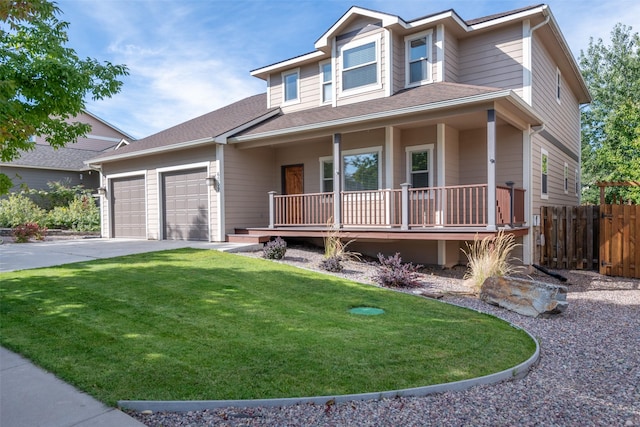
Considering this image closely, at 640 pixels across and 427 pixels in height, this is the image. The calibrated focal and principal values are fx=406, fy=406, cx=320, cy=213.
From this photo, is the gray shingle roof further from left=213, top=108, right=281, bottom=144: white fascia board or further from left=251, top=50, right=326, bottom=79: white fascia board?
left=251, top=50, right=326, bottom=79: white fascia board

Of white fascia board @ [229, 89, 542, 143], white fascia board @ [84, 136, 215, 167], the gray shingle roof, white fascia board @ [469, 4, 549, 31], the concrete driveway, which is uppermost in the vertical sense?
white fascia board @ [469, 4, 549, 31]

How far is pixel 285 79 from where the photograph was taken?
13.9m

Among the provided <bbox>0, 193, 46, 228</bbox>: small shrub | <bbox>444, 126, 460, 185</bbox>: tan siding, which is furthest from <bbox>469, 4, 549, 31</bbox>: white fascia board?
<bbox>0, 193, 46, 228</bbox>: small shrub

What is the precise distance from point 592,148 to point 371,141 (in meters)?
23.8

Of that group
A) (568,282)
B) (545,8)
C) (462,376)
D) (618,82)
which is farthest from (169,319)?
(618,82)

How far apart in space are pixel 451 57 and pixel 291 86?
211 inches

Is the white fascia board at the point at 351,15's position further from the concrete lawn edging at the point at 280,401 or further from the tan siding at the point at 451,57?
the concrete lawn edging at the point at 280,401

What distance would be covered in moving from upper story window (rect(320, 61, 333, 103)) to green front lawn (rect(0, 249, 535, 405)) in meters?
7.38

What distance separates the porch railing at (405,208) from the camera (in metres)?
8.71

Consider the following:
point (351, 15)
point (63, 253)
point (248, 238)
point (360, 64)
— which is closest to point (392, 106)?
point (360, 64)

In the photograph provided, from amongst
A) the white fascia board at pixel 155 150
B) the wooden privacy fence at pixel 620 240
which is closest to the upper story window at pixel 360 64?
the white fascia board at pixel 155 150

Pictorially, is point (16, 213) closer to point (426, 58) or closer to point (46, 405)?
point (426, 58)

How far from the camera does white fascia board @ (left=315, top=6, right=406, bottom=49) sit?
34.6ft

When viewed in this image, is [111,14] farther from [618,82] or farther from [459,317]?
[618,82]
